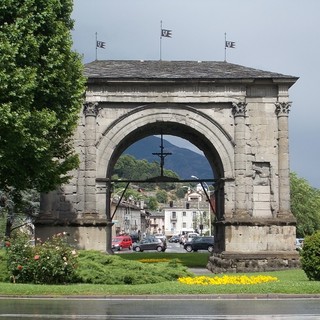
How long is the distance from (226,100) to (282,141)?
3.18 m

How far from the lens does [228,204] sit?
1275 inches

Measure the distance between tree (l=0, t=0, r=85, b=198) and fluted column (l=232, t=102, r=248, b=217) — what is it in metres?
7.73

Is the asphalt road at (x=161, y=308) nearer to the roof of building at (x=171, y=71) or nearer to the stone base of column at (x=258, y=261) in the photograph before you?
the stone base of column at (x=258, y=261)

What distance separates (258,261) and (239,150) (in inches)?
201

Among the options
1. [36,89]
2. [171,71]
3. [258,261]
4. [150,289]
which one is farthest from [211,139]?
[150,289]

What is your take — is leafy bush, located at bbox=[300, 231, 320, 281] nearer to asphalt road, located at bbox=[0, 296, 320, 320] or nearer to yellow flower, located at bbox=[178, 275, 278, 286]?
yellow flower, located at bbox=[178, 275, 278, 286]

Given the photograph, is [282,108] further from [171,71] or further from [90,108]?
[90,108]

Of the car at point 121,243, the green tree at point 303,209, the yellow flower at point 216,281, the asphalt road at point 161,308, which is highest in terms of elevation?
the green tree at point 303,209

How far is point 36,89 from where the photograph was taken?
2622cm

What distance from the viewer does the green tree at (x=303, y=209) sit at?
258 feet

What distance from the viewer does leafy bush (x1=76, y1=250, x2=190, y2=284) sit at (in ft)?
74.8

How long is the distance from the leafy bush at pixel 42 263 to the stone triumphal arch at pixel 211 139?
9219 mm

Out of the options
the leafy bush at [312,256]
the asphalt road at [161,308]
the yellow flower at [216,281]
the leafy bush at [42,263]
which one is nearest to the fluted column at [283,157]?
the leafy bush at [312,256]

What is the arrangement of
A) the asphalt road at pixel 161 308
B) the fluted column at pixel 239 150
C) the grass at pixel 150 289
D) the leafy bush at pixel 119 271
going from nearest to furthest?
1. the asphalt road at pixel 161 308
2. the grass at pixel 150 289
3. the leafy bush at pixel 119 271
4. the fluted column at pixel 239 150
